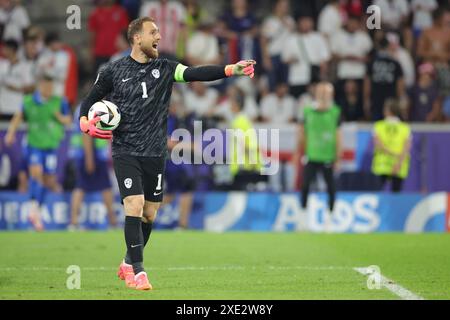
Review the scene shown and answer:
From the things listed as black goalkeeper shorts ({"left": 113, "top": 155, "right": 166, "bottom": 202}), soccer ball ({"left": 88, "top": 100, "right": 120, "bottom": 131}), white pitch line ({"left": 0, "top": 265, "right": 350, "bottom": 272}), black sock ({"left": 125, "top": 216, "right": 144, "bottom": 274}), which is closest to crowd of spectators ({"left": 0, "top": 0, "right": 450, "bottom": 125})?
white pitch line ({"left": 0, "top": 265, "right": 350, "bottom": 272})

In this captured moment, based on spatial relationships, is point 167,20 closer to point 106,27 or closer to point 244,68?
point 106,27

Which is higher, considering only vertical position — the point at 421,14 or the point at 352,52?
the point at 421,14

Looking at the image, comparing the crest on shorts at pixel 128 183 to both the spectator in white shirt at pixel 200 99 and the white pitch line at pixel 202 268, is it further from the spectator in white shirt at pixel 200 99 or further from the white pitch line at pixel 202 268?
the spectator in white shirt at pixel 200 99

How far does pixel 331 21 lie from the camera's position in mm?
20984

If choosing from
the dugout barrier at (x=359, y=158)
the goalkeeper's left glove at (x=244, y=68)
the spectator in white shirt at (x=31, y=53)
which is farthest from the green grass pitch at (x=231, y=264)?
the spectator in white shirt at (x=31, y=53)

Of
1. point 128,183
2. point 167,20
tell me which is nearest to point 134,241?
point 128,183

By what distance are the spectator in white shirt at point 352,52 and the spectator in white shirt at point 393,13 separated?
25.3 inches

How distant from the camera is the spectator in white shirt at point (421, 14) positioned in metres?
21.6

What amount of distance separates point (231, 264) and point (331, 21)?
10381mm
